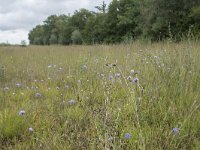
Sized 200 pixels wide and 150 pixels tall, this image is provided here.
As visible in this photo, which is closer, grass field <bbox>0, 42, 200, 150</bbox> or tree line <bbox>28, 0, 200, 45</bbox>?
grass field <bbox>0, 42, 200, 150</bbox>

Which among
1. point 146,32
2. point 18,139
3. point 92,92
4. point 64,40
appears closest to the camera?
point 18,139

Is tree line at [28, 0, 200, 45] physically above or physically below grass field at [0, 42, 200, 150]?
above

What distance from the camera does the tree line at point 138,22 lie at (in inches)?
786

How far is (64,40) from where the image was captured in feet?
177

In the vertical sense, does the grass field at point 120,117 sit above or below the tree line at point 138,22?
below

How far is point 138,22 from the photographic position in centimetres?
3066

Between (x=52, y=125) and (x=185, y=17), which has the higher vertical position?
(x=185, y=17)

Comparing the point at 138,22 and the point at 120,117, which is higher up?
the point at 138,22

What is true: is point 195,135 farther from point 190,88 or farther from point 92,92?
point 92,92

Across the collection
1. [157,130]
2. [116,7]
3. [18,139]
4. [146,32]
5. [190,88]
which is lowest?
[18,139]

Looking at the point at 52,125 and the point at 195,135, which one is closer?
the point at 195,135

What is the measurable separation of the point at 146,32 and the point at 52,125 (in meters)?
22.5

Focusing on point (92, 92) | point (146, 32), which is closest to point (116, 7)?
point (146, 32)

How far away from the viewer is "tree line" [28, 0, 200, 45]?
20.0 metres
